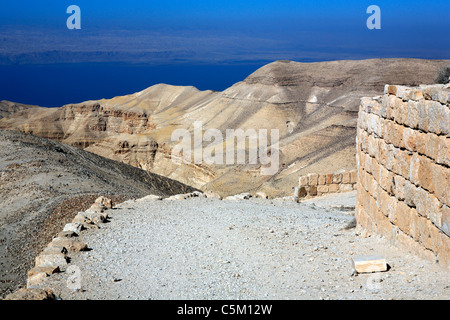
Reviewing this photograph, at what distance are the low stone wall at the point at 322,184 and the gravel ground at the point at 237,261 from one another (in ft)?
20.0

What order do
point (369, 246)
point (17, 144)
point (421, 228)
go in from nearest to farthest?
point (421, 228), point (369, 246), point (17, 144)

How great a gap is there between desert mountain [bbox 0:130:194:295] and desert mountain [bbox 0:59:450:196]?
8.31 metres

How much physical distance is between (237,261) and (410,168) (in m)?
3.11

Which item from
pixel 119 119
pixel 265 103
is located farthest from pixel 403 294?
pixel 119 119

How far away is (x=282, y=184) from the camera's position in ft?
89.1

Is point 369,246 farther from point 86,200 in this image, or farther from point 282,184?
point 282,184

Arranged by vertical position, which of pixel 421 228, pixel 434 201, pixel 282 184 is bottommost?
pixel 282 184

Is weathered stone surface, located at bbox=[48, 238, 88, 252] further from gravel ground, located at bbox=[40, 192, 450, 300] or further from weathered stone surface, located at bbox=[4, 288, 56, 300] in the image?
weathered stone surface, located at bbox=[4, 288, 56, 300]

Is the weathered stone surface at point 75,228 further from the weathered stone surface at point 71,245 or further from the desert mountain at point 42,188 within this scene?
the desert mountain at point 42,188

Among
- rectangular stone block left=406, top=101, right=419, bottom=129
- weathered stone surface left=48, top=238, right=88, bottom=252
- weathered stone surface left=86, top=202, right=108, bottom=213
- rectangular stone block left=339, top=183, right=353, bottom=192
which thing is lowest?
rectangular stone block left=339, top=183, right=353, bottom=192

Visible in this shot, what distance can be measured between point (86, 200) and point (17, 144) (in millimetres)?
10776

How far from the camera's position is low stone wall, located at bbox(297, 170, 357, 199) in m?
18.3

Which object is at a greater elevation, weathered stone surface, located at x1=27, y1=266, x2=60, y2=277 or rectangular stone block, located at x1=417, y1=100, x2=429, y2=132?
rectangular stone block, located at x1=417, y1=100, x2=429, y2=132

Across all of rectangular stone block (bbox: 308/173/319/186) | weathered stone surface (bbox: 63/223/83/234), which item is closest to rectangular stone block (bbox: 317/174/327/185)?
rectangular stone block (bbox: 308/173/319/186)
